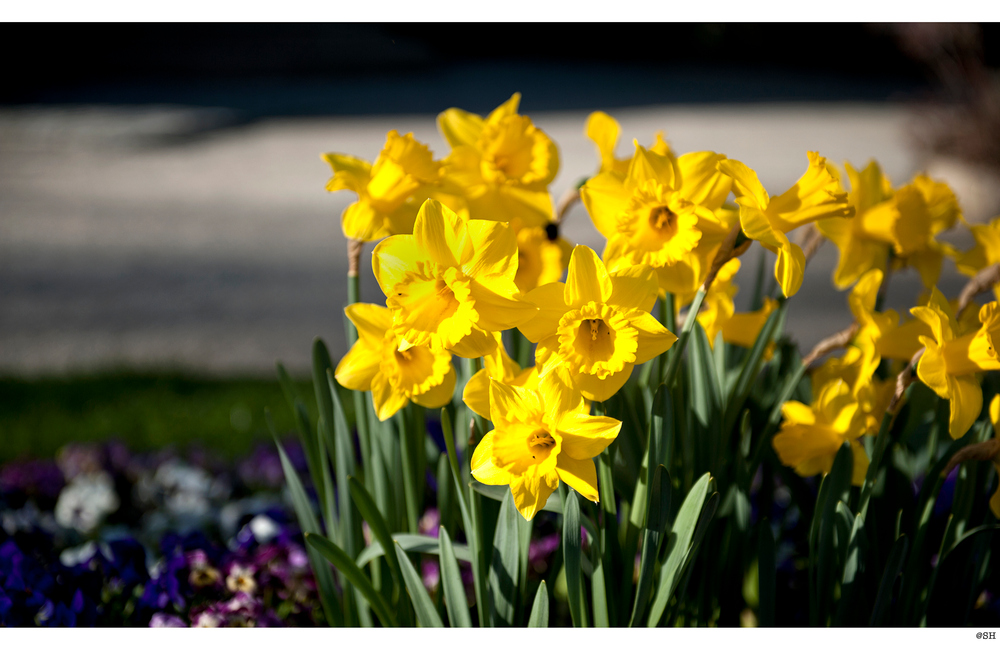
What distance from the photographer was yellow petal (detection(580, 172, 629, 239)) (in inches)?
31.0

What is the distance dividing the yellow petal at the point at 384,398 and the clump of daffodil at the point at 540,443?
15cm

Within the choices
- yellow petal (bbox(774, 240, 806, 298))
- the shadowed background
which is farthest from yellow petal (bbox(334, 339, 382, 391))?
the shadowed background

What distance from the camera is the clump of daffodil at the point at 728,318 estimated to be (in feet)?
3.10

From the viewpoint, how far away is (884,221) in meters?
0.97

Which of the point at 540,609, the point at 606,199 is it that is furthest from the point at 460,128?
the point at 540,609

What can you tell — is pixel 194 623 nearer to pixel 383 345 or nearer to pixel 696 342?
pixel 383 345

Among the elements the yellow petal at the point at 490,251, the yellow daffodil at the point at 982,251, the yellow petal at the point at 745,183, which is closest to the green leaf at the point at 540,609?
the yellow petal at the point at 490,251

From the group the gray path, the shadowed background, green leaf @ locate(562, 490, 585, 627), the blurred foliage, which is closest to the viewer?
green leaf @ locate(562, 490, 585, 627)

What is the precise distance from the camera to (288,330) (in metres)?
3.39

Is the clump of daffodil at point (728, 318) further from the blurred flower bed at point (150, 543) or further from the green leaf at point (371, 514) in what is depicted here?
the blurred flower bed at point (150, 543)

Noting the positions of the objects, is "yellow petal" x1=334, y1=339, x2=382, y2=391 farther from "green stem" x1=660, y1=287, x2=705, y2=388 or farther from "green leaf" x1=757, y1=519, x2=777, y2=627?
"green leaf" x1=757, y1=519, x2=777, y2=627

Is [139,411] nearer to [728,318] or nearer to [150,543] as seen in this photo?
[150,543]

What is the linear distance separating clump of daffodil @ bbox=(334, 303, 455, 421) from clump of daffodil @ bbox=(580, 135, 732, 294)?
218 mm

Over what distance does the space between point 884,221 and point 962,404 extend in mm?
269
